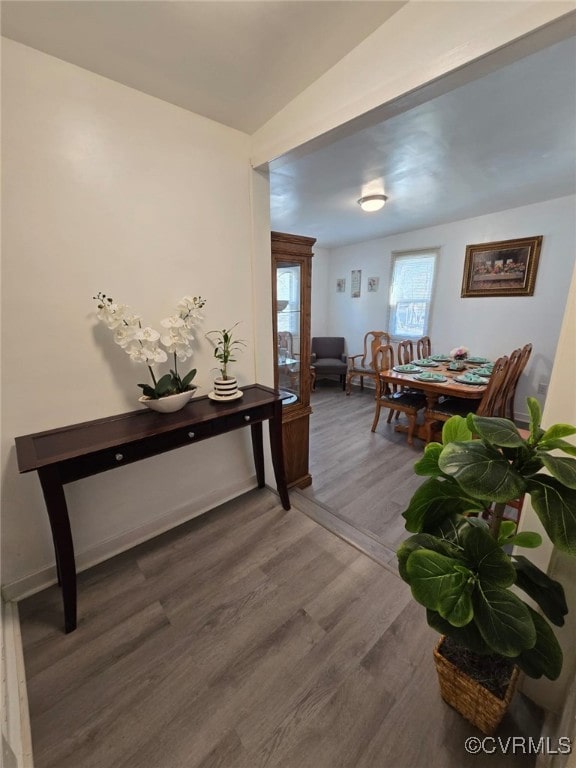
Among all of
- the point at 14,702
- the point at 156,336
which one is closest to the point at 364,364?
the point at 156,336

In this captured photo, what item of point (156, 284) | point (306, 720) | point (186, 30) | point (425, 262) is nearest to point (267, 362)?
point (156, 284)

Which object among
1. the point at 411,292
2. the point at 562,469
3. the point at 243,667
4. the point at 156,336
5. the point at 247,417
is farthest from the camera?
the point at 411,292

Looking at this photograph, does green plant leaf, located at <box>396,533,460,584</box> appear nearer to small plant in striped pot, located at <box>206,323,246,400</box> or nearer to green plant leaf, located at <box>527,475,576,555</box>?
green plant leaf, located at <box>527,475,576,555</box>

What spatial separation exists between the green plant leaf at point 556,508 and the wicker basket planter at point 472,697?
0.64m

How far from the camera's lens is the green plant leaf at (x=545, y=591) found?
31.9 inches

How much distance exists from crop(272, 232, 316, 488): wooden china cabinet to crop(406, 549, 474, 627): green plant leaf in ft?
4.74

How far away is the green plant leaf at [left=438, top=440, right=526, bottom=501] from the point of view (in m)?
0.68

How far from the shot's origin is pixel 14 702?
1044 mm

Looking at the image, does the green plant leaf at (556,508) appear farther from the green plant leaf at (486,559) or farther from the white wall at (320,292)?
the white wall at (320,292)

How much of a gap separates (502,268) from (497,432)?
381 centimetres

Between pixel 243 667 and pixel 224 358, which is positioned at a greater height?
pixel 224 358

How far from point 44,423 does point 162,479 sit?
0.69m

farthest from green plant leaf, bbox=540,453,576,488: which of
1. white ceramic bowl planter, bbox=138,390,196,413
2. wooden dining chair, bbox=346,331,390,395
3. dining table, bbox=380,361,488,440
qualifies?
wooden dining chair, bbox=346,331,390,395

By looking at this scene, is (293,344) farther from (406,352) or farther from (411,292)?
(411,292)
